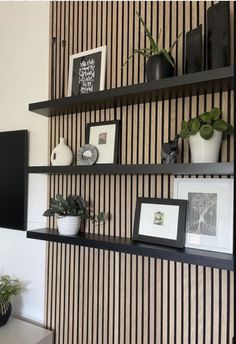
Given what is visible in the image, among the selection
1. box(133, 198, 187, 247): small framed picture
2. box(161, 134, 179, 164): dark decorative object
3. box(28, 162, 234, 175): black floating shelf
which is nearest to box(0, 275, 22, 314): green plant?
box(28, 162, 234, 175): black floating shelf

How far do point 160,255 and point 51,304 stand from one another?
992 millimetres

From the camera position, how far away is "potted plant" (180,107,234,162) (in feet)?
4.10

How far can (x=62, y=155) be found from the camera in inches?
67.6

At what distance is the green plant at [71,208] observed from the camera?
63.5 inches

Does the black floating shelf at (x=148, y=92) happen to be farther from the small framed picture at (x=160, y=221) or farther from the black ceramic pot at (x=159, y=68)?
the small framed picture at (x=160, y=221)

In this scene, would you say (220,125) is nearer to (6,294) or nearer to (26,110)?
(26,110)

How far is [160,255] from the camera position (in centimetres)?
128

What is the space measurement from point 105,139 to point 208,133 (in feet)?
2.14

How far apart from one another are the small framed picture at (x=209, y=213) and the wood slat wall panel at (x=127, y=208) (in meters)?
0.14

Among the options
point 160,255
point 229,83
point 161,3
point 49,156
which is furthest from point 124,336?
point 161,3

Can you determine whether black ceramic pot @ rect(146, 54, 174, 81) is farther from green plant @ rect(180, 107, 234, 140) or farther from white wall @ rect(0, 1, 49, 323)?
white wall @ rect(0, 1, 49, 323)

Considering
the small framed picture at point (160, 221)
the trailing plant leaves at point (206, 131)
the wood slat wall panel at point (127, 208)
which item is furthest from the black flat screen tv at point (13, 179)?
the trailing plant leaves at point (206, 131)

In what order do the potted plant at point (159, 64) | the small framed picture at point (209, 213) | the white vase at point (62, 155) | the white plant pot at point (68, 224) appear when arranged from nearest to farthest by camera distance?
the small framed picture at point (209, 213) → the potted plant at point (159, 64) → the white plant pot at point (68, 224) → the white vase at point (62, 155)

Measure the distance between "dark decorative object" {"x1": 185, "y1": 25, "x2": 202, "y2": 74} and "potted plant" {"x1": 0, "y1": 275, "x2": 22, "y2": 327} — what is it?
177cm
